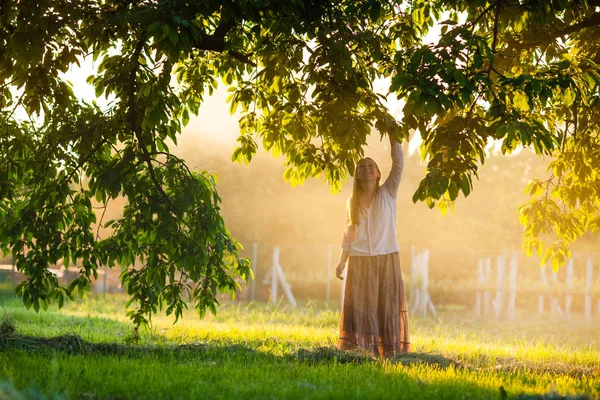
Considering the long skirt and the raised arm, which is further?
the long skirt

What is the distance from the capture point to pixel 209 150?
28453mm

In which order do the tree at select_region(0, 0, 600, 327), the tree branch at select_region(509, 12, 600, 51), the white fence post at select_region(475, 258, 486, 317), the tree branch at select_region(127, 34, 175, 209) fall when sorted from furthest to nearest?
the white fence post at select_region(475, 258, 486, 317), the tree branch at select_region(509, 12, 600, 51), the tree branch at select_region(127, 34, 175, 209), the tree at select_region(0, 0, 600, 327)

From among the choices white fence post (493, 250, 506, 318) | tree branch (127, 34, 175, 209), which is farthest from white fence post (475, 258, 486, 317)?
tree branch (127, 34, 175, 209)

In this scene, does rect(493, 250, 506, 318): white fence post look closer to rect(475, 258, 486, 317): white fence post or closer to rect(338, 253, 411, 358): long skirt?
rect(475, 258, 486, 317): white fence post

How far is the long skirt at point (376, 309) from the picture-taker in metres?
8.12

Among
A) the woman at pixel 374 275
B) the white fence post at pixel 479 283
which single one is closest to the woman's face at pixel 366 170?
the woman at pixel 374 275

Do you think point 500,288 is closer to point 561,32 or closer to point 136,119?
point 561,32

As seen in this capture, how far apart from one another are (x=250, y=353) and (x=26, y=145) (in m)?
3.13

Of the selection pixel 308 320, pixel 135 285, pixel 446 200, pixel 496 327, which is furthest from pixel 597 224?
pixel 496 327

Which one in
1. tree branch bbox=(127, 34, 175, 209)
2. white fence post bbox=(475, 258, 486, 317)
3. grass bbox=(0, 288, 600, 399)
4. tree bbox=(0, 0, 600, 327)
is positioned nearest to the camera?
grass bbox=(0, 288, 600, 399)

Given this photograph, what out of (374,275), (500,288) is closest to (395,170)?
(374,275)

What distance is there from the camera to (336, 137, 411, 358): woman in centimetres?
813

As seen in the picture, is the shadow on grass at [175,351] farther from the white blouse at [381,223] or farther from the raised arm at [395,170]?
the raised arm at [395,170]

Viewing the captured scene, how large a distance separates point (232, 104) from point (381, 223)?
7.69ft
